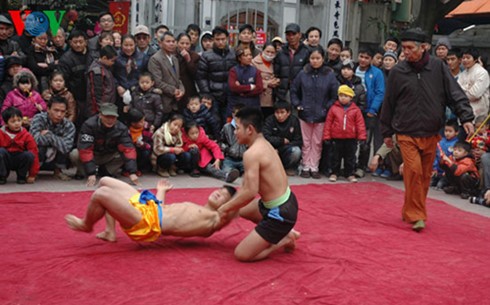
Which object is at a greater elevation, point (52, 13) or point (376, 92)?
point (52, 13)

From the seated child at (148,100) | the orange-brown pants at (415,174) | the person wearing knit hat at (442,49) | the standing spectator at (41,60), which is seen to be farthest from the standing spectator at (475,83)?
the standing spectator at (41,60)

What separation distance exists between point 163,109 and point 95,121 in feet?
3.74

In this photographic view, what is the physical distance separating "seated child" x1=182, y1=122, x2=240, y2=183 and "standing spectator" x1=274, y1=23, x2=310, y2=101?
4.15ft

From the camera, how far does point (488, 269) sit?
4602 mm

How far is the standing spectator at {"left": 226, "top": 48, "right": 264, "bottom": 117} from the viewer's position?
805 centimetres

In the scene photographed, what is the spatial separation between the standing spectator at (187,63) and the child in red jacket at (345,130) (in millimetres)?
1802

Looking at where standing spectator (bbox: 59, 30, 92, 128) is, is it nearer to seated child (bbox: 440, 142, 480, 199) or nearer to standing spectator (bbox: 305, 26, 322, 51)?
standing spectator (bbox: 305, 26, 322, 51)

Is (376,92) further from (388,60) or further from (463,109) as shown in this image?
(463,109)

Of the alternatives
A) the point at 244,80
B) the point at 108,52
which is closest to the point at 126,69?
the point at 108,52

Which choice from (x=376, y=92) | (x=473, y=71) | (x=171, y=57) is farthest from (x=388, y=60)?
(x=171, y=57)

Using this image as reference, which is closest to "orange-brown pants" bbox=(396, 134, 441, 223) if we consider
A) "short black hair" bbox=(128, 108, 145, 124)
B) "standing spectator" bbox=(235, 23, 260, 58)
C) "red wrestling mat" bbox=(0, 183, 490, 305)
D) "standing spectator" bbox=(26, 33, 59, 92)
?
"red wrestling mat" bbox=(0, 183, 490, 305)

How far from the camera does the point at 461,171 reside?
7285 mm

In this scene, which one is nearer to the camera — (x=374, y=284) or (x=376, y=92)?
(x=374, y=284)

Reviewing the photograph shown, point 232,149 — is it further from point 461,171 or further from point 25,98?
point 461,171
